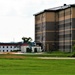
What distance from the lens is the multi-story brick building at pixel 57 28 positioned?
106250 millimetres

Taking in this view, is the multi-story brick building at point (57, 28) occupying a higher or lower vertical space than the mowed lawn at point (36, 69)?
higher

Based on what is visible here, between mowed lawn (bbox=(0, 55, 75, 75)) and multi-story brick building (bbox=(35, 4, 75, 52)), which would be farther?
multi-story brick building (bbox=(35, 4, 75, 52))

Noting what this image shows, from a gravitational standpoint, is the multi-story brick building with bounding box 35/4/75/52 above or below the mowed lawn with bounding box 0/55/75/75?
above

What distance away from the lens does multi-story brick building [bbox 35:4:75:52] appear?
106m

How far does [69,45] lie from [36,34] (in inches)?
1316

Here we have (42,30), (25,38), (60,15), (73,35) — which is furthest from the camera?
(25,38)

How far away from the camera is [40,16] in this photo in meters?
132

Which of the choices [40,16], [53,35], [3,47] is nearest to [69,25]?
[53,35]

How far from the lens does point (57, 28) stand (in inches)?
4742

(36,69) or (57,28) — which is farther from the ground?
(57,28)

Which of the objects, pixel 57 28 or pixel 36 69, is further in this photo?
pixel 57 28

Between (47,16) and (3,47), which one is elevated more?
(47,16)

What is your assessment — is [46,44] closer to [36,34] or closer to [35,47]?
[35,47]

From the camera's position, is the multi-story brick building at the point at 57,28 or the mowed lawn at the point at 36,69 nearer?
the mowed lawn at the point at 36,69
